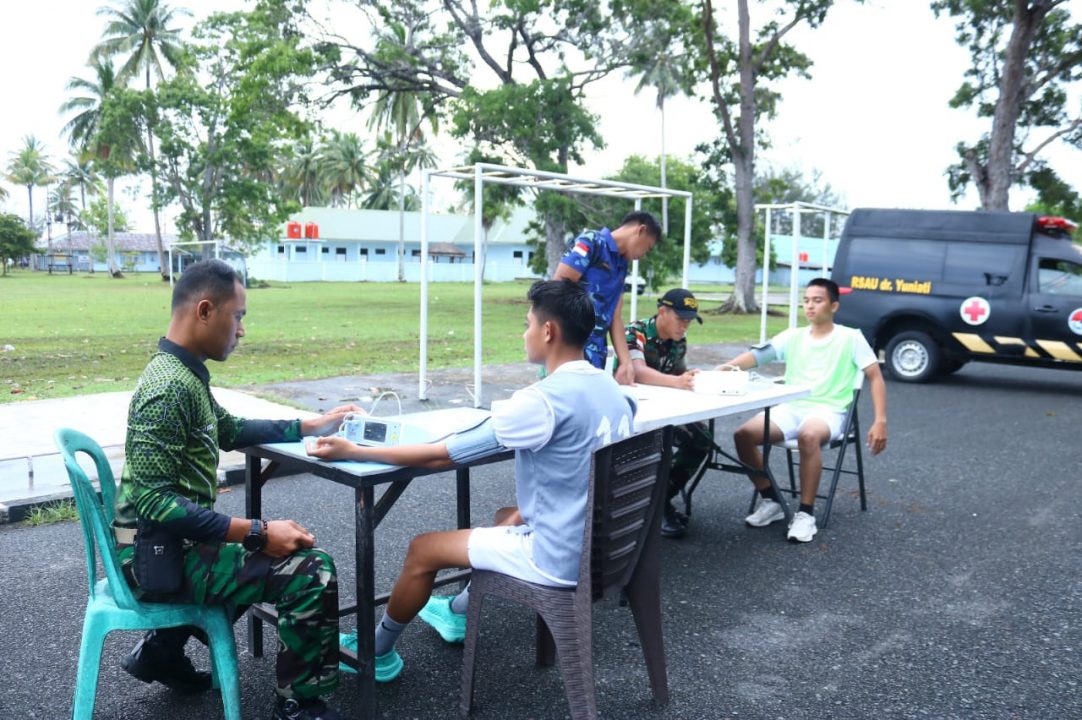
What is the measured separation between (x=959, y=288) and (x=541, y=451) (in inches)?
425

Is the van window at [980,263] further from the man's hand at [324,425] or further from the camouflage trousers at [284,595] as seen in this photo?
the camouflage trousers at [284,595]

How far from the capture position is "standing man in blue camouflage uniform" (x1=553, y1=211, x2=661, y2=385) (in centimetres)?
487

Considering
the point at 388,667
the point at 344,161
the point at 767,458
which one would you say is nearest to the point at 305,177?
the point at 344,161

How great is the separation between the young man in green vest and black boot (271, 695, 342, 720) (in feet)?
10.4

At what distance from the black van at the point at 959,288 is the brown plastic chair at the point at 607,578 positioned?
1010 cm

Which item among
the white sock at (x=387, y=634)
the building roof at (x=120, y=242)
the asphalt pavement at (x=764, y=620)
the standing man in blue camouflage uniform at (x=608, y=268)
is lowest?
the asphalt pavement at (x=764, y=620)

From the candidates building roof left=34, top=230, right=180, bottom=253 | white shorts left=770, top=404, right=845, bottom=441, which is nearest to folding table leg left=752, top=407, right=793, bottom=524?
white shorts left=770, top=404, right=845, bottom=441

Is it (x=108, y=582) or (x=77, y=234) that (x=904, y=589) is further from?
(x=77, y=234)

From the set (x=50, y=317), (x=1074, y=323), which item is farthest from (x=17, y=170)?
(x=1074, y=323)

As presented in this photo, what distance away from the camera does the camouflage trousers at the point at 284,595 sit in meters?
2.59

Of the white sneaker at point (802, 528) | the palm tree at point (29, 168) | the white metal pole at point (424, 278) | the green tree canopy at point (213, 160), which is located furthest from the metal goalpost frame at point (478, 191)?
the palm tree at point (29, 168)

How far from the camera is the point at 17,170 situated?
88.2 metres

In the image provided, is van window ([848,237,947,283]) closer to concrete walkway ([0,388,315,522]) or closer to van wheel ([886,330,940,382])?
van wheel ([886,330,940,382])

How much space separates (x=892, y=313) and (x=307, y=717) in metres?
11.3
